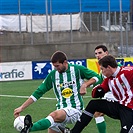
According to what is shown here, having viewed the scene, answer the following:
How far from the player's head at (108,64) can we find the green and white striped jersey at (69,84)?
78cm

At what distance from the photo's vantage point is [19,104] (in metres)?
14.8

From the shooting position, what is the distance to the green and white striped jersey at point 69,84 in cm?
820

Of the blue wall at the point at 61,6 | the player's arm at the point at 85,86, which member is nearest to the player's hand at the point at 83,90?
the player's arm at the point at 85,86

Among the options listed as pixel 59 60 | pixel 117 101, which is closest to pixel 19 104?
pixel 59 60

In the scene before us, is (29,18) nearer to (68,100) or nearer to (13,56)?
(13,56)

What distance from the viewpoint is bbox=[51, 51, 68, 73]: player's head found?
7852 mm

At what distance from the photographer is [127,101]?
746 cm

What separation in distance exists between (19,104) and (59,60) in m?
7.11

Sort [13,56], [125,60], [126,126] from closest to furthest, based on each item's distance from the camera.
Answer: [126,126] → [125,60] → [13,56]

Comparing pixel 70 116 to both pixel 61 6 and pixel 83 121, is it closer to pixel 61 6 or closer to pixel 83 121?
pixel 83 121

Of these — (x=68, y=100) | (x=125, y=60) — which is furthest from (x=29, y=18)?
(x=68, y=100)

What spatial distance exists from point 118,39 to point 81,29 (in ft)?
8.05

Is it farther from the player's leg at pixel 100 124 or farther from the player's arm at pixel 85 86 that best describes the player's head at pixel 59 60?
the player's leg at pixel 100 124

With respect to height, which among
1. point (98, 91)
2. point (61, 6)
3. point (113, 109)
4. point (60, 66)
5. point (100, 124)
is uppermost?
point (61, 6)
